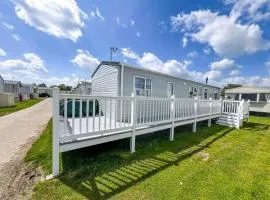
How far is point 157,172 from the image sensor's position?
353 centimetres

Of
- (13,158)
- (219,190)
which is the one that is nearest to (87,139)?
(13,158)

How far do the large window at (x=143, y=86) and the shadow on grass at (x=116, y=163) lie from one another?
356 centimetres

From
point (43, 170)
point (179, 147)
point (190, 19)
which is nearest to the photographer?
point (43, 170)

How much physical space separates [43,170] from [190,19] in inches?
653

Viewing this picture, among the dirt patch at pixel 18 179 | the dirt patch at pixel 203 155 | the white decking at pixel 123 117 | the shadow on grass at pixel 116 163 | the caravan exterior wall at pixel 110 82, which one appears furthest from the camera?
the caravan exterior wall at pixel 110 82

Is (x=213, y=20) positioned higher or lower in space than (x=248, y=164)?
higher

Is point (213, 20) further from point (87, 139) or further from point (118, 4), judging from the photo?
A: point (87, 139)

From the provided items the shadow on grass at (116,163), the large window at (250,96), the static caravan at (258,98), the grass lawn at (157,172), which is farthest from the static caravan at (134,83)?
the large window at (250,96)

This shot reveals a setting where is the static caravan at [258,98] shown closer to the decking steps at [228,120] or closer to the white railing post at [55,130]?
the decking steps at [228,120]

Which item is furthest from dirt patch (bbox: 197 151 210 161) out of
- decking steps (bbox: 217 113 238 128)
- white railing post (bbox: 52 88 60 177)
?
decking steps (bbox: 217 113 238 128)

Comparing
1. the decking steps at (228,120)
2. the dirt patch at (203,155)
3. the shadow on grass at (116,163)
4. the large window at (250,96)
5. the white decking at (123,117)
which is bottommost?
the dirt patch at (203,155)

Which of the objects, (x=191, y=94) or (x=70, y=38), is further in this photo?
(x=70, y=38)

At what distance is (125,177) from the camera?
327 centimetres

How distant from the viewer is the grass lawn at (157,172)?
279 centimetres
